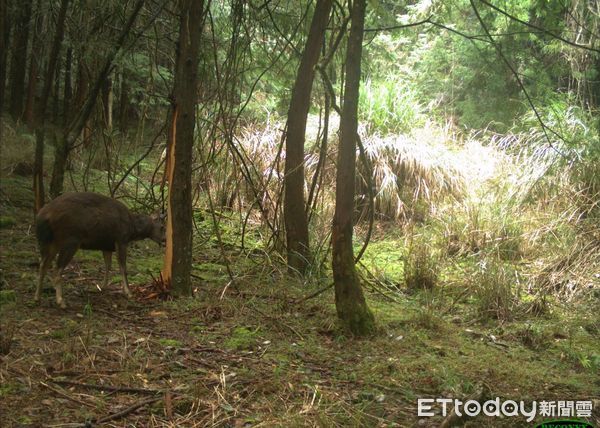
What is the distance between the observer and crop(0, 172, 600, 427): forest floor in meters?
3.93

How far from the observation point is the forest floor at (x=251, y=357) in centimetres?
393

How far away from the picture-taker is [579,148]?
9.85 m

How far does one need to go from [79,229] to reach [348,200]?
248cm

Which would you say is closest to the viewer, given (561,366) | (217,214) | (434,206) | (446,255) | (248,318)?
(561,366)

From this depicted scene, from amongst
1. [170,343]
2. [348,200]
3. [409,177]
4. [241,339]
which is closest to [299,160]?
[348,200]

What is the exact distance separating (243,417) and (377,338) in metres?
1.93

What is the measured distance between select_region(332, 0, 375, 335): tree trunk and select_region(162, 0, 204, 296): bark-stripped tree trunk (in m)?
1.64

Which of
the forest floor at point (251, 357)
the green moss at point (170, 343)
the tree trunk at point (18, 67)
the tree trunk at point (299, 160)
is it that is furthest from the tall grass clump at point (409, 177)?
the tree trunk at point (18, 67)

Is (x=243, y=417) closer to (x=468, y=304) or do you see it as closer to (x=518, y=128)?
(x=468, y=304)

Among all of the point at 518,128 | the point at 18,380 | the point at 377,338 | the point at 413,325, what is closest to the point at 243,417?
the point at 18,380

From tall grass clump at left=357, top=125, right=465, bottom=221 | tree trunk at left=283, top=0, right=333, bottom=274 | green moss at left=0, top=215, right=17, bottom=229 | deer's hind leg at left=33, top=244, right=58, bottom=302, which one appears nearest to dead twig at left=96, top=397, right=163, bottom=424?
deer's hind leg at left=33, top=244, right=58, bottom=302

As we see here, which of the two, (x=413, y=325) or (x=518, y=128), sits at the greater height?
(x=518, y=128)

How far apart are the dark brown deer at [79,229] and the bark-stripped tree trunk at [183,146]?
537 mm

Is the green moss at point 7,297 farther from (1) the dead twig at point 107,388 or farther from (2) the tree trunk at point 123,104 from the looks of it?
(2) the tree trunk at point 123,104
